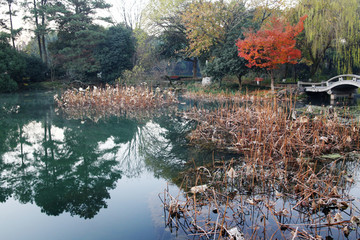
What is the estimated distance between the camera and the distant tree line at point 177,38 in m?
12.9

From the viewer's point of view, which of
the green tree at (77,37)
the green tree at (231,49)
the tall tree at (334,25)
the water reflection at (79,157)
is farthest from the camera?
the green tree at (77,37)

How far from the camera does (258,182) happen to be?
11.3 feet

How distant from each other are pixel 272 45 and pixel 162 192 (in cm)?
1035

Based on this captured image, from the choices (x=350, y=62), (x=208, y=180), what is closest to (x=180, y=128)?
(x=208, y=180)

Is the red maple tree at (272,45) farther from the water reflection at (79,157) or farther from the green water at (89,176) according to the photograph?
the green water at (89,176)

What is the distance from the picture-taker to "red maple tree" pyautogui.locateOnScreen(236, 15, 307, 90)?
11.5m

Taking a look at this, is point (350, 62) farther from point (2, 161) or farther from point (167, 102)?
point (2, 161)

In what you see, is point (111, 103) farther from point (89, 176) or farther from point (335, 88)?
point (335, 88)

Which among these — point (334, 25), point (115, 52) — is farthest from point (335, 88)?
point (115, 52)

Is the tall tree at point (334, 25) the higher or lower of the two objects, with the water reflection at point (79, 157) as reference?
higher

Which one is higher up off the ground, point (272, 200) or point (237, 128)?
point (237, 128)

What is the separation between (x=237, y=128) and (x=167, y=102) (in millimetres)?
A: 5741

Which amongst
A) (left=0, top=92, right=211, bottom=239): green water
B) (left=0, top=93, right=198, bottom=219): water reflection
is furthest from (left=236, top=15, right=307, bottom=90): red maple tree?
(left=0, top=92, right=211, bottom=239): green water

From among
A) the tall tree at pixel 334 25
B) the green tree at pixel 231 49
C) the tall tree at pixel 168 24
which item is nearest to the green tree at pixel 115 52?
the tall tree at pixel 168 24
